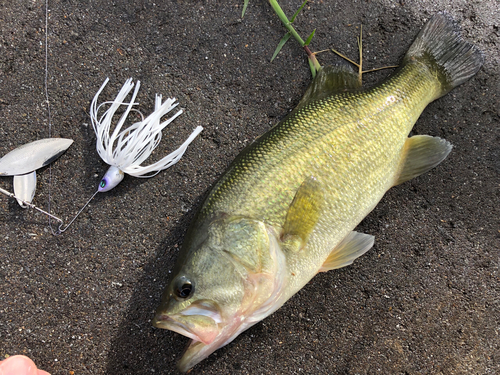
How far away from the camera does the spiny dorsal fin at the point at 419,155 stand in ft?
6.91

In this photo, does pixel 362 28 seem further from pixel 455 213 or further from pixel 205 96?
pixel 455 213

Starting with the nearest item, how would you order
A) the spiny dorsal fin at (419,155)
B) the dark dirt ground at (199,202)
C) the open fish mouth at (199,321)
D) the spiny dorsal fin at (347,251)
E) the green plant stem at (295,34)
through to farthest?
the open fish mouth at (199,321) → the spiny dorsal fin at (347,251) → the spiny dorsal fin at (419,155) → the dark dirt ground at (199,202) → the green plant stem at (295,34)

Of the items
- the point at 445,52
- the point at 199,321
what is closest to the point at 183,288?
the point at 199,321

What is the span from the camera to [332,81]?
2.17 m

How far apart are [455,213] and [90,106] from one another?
2788mm

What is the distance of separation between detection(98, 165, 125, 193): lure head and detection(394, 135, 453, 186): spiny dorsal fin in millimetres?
1874

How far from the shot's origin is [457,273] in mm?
2316

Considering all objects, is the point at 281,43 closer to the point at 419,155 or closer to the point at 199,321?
the point at 419,155

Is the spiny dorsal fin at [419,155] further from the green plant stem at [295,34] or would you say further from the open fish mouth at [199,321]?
the open fish mouth at [199,321]

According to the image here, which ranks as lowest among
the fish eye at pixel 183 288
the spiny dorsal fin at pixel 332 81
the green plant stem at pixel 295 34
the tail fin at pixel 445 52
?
the tail fin at pixel 445 52

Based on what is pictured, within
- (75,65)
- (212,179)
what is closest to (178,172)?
(212,179)

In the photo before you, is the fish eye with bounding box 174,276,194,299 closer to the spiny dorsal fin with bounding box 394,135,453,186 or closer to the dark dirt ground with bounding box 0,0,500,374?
the dark dirt ground with bounding box 0,0,500,374

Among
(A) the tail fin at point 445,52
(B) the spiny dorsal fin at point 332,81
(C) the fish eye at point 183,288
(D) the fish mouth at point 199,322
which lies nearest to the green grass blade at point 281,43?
(B) the spiny dorsal fin at point 332,81

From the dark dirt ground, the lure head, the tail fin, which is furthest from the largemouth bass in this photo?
the lure head
